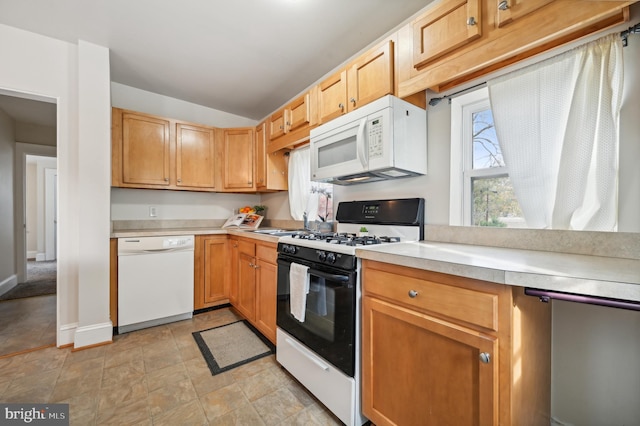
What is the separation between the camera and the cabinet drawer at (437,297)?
3.01 ft

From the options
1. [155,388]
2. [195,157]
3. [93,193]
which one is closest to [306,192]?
[195,157]

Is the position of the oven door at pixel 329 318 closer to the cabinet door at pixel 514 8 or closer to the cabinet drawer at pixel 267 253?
the cabinet drawer at pixel 267 253

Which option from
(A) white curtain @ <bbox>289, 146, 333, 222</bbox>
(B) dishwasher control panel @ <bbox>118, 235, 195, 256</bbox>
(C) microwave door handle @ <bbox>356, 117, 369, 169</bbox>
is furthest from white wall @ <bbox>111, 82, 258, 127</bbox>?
(C) microwave door handle @ <bbox>356, 117, 369, 169</bbox>

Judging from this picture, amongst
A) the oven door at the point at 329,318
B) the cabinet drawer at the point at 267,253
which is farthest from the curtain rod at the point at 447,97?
the cabinet drawer at the point at 267,253

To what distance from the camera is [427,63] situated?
4.84 feet

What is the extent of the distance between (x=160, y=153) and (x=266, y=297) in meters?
2.02

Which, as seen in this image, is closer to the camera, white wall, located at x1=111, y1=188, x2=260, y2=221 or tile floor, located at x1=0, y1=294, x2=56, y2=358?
tile floor, located at x1=0, y1=294, x2=56, y2=358

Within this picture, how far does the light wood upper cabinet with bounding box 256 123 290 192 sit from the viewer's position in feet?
10.1

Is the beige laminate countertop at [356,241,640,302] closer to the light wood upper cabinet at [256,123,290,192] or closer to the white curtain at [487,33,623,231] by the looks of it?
the white curtain at [487,33,623,231]

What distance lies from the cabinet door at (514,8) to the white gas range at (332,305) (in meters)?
1.00

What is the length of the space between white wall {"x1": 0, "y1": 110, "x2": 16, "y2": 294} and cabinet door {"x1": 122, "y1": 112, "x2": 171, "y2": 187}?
2301 millimetres

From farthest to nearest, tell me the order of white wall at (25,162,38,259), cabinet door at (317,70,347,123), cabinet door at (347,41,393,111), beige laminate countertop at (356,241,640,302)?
1. white wall at (25,162,38,259)
2. cabinet door at (317,70,347,123)
3. cabinet door at (347,41,393,111)
4. beige laminate countertop at (356,241,640,302)

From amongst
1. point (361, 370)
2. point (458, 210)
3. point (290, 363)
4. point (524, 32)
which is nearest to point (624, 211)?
point (458, 210)

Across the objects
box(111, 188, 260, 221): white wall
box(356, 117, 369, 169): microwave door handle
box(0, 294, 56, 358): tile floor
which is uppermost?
box(356, 117, 369, 169): microwave door handle
